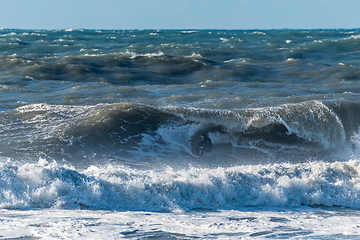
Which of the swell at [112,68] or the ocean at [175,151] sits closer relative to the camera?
the ocean at [175,151]

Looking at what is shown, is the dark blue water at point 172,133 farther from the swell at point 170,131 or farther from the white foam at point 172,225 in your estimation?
the white foam at point 172,225

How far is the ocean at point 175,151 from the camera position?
6.04 m

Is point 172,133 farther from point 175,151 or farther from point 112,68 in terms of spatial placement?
point 112,68

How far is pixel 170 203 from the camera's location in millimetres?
6691

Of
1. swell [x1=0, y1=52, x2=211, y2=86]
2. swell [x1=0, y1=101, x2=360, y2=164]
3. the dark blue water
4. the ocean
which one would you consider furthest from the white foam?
swell [x1=0, y1=52, x2=211, y2=86]

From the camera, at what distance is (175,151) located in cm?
1073

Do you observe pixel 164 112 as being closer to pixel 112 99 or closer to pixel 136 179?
pixel 112 99

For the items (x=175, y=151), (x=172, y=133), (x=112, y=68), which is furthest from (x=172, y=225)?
(x=112, y=68)

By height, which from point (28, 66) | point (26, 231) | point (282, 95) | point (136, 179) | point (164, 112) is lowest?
point (26, 231)

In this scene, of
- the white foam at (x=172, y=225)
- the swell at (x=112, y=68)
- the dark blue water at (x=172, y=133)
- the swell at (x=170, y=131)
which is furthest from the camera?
the swell at (x=112, y=68)

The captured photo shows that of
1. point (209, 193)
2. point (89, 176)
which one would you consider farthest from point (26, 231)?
point (209, 193)

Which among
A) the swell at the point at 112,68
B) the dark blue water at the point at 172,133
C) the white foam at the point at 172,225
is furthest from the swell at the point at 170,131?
the swell at the point at 112,68

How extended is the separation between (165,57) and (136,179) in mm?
17259

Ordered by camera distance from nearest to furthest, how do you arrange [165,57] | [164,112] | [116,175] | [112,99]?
[116,175], [164,112], [112,99], [165,57]
